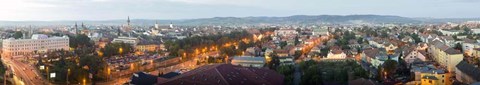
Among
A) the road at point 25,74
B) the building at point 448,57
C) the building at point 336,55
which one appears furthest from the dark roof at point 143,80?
the building at point 448,57

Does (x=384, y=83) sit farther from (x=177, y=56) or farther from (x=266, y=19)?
(x=266, y=19)

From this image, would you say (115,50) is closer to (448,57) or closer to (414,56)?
(414,56)

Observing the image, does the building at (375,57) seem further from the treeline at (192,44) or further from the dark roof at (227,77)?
the treeline at (192,44)

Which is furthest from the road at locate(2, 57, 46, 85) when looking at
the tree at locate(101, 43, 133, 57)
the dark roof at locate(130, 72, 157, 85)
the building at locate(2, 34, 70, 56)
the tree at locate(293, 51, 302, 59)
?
the tree at locate(293, 51, 302, 59)

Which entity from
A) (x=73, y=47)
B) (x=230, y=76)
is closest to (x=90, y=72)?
(x=230, y=76)

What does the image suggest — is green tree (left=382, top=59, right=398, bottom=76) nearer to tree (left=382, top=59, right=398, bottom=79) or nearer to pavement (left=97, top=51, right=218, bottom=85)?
tree (left=382, top=59, right=398, bottom=79)

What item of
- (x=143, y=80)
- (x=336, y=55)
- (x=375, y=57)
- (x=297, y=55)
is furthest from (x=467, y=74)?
(x=297, y=55)

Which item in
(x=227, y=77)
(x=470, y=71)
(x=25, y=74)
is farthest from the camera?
(x=25, y=74)
